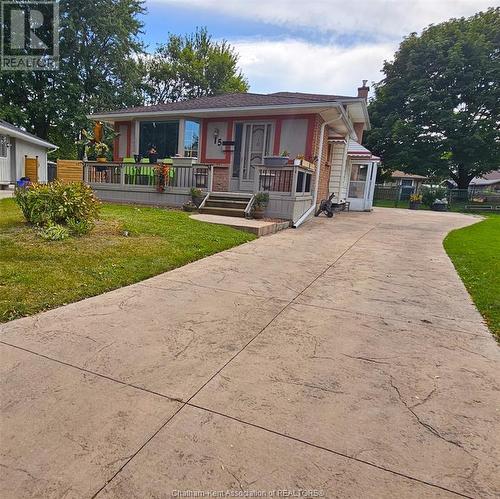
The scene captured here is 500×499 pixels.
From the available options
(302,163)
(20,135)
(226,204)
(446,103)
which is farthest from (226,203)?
(446,103)

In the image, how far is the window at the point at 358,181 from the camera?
1867 cm

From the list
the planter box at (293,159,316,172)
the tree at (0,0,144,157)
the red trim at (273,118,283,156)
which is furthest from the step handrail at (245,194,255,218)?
the tree at (0,0,144,157)

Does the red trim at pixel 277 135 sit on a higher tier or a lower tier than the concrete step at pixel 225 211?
higher

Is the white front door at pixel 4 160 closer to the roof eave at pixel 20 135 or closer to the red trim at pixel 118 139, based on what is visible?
the roof eave at pixel 20 135

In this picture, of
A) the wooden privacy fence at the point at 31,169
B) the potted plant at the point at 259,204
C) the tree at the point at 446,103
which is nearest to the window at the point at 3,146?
the wooden privacy fence at the point at 31,169

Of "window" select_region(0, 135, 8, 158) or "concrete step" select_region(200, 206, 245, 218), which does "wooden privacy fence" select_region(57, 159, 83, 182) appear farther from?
"window" select_region(0, 135, 8, 158)

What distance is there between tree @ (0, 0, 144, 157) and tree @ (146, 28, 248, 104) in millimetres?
4829

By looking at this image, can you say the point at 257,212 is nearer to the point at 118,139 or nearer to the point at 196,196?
the point at 196,196

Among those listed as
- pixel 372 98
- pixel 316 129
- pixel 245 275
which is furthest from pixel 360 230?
pixel 372 98

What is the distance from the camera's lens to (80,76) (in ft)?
85.8

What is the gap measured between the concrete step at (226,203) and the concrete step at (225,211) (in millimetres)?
244

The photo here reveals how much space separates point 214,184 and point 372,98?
24.1 m

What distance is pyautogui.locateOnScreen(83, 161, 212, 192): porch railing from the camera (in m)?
11.6

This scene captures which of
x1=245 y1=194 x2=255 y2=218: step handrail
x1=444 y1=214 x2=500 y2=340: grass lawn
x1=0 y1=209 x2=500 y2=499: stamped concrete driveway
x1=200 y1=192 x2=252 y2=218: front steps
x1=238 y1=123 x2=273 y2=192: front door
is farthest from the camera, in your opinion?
x1=238 y1=123 x2=273 y2=192: front door
